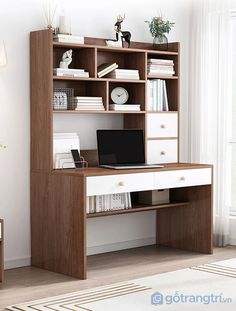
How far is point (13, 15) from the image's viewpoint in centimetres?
506

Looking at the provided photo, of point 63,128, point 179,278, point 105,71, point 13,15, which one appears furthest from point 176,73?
point 179,278

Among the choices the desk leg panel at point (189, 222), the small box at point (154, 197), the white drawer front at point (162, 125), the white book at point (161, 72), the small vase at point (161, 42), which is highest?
the small vase at point (161, 42)

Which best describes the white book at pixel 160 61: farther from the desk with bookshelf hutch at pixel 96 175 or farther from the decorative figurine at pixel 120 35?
the decorative figurine at pixel 120 35

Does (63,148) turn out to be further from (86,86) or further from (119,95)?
(119,95)

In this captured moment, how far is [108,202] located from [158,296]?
1152 millimetres

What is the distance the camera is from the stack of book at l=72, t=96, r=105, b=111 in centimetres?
522

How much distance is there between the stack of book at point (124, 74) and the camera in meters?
5.43

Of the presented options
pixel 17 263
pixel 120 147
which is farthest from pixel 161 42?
pixel 17 263

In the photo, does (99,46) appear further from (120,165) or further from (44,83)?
(120,165)

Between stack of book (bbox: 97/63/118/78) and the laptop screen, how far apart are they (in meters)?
0.46

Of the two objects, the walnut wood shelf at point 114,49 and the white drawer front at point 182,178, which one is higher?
the walnut wood shelf at point 114,49

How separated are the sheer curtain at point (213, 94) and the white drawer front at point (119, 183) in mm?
1042

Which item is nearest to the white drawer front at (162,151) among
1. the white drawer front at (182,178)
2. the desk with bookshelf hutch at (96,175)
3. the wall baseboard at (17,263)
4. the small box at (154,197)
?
the desk with bookshelf hutch at (96,175)

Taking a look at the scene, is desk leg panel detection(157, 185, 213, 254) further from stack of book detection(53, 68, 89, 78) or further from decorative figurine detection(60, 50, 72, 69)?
decorative figurine detection(60, 50, 72, 69)
